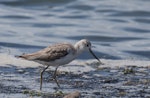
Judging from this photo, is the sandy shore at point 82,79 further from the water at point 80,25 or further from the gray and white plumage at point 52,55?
the water at point 80,25

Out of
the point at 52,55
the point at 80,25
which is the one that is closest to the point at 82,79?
the point at 52,55

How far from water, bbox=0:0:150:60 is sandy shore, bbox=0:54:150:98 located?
5.37 feet

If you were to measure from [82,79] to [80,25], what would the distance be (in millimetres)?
Result: 8831

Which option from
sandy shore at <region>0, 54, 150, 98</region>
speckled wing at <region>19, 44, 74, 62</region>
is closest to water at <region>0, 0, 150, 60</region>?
sandy shore at <region>0, 54, 150, 98</region>

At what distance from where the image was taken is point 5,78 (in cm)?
1127

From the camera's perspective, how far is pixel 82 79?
11633mm

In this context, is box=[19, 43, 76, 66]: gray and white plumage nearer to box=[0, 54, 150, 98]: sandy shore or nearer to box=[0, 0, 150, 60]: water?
box=[0, 54, 150, 98]: sandy shore

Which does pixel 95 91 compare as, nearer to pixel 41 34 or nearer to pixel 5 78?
pixel 5 78

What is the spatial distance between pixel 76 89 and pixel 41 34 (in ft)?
26.5

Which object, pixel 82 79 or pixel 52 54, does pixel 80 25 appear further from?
pixel 52 54

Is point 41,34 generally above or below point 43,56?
below

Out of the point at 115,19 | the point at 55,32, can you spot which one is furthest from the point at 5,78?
the point at 115,19

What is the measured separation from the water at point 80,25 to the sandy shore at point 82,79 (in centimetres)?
164

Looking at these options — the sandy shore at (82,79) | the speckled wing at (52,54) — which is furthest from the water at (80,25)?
the speckled wing at (52,54)
